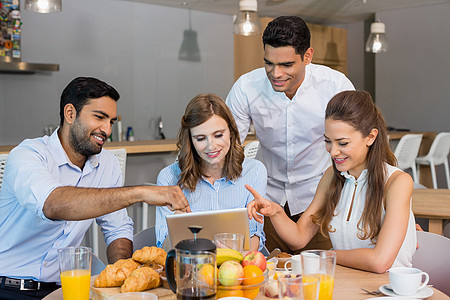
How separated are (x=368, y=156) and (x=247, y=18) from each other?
3.38m

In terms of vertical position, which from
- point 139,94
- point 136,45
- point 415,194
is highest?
point 136,45

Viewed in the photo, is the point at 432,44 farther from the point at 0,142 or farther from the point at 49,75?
the point at 0,142

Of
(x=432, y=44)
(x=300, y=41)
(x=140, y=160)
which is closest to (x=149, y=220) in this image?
(x=140, y=160)

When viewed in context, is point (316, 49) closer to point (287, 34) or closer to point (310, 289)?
point (287, 34)

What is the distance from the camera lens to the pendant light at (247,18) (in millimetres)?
4973

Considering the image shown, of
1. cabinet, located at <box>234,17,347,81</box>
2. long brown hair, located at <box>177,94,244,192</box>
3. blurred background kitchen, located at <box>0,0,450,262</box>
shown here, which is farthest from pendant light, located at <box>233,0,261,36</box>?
A: long brown hair, located at <box>177,94,244,192</box>

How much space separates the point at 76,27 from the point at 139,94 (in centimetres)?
106

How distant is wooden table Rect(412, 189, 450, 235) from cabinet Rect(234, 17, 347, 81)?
4131mm

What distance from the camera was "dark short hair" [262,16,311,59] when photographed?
2.23 m

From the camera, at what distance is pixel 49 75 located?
18.4 feet

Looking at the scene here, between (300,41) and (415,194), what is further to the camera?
(415,194)

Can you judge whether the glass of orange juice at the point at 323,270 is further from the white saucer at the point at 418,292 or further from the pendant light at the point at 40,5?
the pendant light at the point at 40,5

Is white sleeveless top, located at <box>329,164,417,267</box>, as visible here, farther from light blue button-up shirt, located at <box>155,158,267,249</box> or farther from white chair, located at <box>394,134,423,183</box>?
white chair, located at <box>394,134,423,183</box>

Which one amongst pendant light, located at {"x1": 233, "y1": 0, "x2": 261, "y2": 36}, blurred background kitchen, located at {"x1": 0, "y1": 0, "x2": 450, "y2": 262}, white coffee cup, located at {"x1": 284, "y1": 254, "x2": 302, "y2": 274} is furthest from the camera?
blurred background kitchen, located at {"x1": 0, "y1": 0, "x2": 450, "y2": 262}
